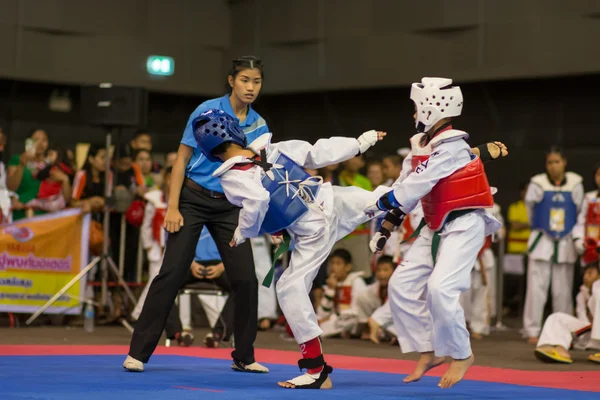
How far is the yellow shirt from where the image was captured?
12.0 meters

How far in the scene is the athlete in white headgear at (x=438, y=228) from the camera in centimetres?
470

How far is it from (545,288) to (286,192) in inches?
225

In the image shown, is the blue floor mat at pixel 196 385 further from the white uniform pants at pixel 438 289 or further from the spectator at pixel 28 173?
the spectator at pixel 28 173

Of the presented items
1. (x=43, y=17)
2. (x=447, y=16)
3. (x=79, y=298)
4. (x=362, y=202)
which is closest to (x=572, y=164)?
(x=447, y=16)

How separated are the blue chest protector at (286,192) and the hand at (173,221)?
0.65 m

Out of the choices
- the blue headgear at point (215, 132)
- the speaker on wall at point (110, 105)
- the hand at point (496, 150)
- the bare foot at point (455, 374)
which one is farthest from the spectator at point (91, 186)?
the bare foot at point (455, 374)

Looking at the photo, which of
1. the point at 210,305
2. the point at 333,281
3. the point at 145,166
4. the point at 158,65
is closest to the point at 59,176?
the point at 145,166

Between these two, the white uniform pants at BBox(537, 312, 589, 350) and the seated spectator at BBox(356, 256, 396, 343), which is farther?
the seated spectator at BBox(356, 256, 396, 343)

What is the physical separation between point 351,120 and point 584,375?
853cm

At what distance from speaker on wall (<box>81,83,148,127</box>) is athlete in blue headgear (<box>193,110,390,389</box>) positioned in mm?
4399

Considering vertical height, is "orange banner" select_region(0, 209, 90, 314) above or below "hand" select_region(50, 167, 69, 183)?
below

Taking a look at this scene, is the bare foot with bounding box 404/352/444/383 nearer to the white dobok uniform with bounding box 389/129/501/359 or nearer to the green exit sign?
the white dobok uniform with bounding box 389/129/501/359

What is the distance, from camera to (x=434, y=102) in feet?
16.2

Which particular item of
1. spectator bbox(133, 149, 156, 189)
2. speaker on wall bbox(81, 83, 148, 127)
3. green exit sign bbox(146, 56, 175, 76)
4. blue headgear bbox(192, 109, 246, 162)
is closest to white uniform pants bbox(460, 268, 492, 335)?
spectator bbox(133, 149, 156, 189)
